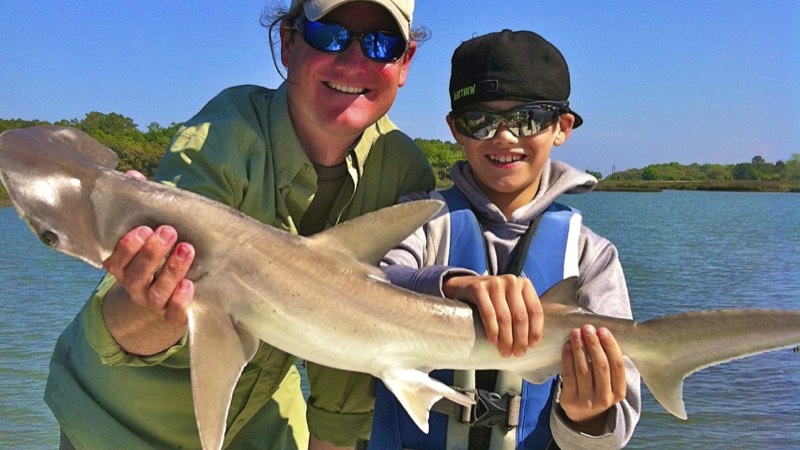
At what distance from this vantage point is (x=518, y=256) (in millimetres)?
3234

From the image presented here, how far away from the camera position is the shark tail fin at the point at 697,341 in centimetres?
234

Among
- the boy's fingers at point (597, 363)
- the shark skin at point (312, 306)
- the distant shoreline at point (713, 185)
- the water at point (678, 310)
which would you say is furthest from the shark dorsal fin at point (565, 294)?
the distant shoreline at point (713, 185)

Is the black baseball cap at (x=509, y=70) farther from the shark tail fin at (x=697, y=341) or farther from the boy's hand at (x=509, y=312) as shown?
the shark tail fin at (x=697, y=341)

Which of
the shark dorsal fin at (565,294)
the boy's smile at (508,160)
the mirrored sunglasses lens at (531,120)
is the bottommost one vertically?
the shark dorsal fin at (565,294)

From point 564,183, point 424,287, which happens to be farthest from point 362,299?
point 564,183

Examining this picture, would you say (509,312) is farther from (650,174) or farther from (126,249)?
(650,174)

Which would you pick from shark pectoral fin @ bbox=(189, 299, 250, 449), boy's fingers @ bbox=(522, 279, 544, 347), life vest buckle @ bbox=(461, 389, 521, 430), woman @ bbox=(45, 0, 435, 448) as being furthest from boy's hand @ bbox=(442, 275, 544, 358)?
woman @ bbox=(45, 0, 435, 448)

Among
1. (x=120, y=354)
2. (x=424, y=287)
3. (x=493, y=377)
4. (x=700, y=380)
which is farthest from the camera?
(x=700, y=380)

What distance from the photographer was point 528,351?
2.55 meters

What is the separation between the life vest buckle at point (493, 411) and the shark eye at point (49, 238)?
168 cm

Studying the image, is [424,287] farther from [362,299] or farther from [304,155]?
[304,155]

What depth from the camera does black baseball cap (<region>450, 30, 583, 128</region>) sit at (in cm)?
332

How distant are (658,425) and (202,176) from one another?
22.3ft

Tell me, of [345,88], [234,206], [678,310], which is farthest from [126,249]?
[678,310]
